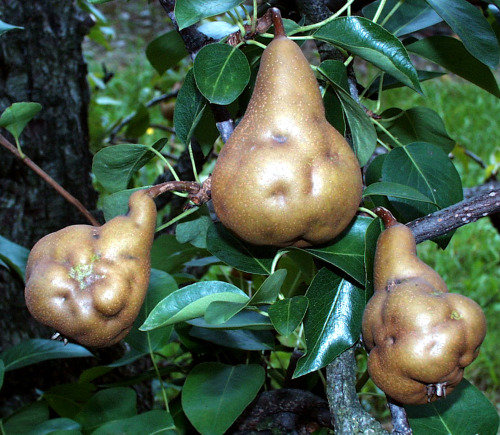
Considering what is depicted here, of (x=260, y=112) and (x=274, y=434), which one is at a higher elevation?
(x=260, y=112)

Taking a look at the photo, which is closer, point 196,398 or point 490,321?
point 196,398

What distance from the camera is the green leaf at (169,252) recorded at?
1035mm

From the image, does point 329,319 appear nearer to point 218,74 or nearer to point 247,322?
point 247,322

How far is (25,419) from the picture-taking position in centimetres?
99

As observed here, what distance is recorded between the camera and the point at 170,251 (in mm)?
1049

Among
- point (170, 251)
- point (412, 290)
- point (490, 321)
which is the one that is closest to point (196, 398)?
point (170, 251)

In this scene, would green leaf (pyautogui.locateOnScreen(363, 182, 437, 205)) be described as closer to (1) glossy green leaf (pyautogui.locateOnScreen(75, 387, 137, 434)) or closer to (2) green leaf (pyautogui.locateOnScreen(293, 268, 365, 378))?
(2) green leaf (pyautogui.locateOnScreen(293, 268, 365, 378))

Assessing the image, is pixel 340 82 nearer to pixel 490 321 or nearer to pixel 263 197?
pixel 263 197

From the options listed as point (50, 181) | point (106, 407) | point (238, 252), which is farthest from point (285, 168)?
point (106, 407)

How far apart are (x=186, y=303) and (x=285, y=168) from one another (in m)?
0.18

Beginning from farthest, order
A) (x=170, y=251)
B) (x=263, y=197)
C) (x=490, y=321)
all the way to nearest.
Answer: (x=490, y=321) < (x=170, y=251) < (x=263, y=197)

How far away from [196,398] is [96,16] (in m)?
1.37

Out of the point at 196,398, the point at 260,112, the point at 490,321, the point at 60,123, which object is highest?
the point at 260,112

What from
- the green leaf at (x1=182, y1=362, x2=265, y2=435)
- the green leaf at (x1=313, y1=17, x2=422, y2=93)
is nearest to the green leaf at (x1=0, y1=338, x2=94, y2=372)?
the green leaf at (x1=182, y1=362, x2=265, y2=435)
